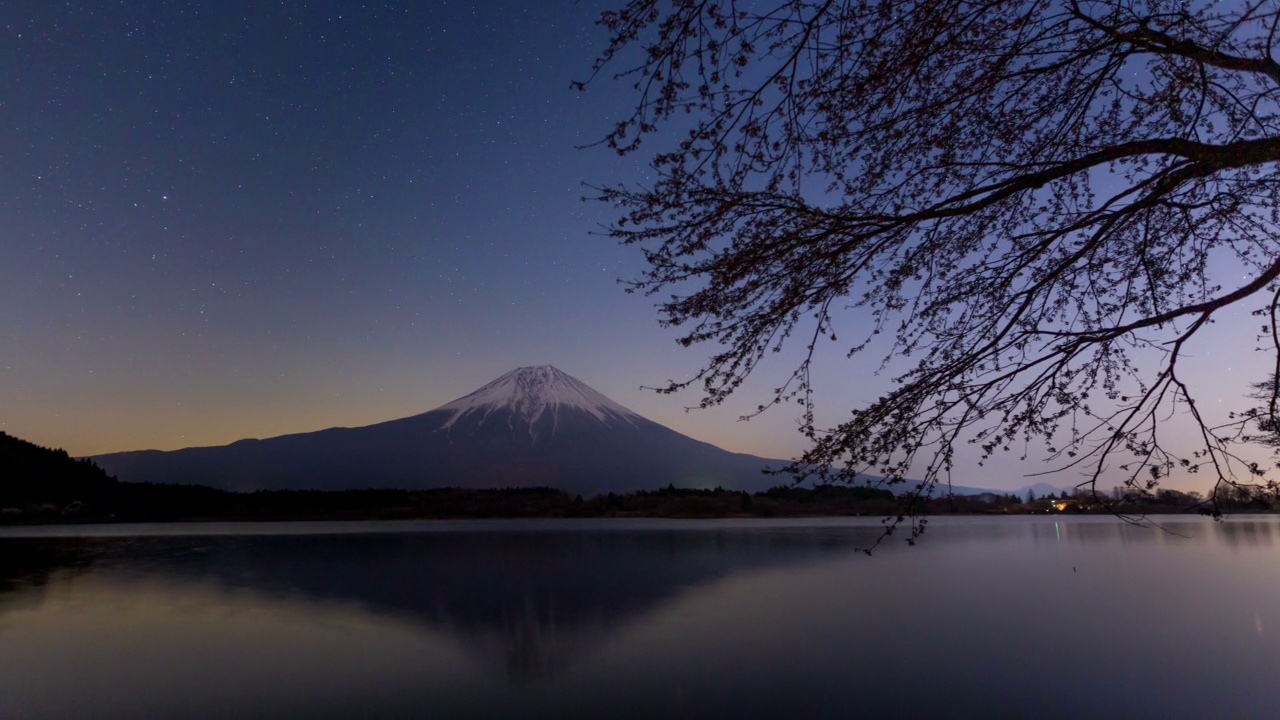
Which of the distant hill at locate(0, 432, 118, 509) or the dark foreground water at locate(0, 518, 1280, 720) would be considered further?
the distant hill at locate(0, 432, 118, 509)

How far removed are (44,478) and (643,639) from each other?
58680mm

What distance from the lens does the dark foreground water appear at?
6980 millimetres

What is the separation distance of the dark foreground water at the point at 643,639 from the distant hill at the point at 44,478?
40.2 meters

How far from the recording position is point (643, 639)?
975cm

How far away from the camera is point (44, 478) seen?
166 ft

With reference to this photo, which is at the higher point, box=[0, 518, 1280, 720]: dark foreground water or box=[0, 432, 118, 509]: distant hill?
box=[0, 432, 118, 509]: distant hill

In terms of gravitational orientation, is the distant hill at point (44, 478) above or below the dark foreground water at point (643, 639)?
above

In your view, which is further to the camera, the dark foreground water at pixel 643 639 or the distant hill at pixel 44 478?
the distant hill at pixel 44 478

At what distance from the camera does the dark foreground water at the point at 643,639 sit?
6.98 meters

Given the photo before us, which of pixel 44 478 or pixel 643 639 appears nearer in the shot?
pixel 643 639

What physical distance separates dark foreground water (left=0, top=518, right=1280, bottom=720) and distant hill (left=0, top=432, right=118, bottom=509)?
40.2 metres

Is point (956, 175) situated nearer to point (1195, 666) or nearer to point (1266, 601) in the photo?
point (1195, 666)

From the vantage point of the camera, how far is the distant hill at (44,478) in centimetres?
4912

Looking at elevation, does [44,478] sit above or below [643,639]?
above
